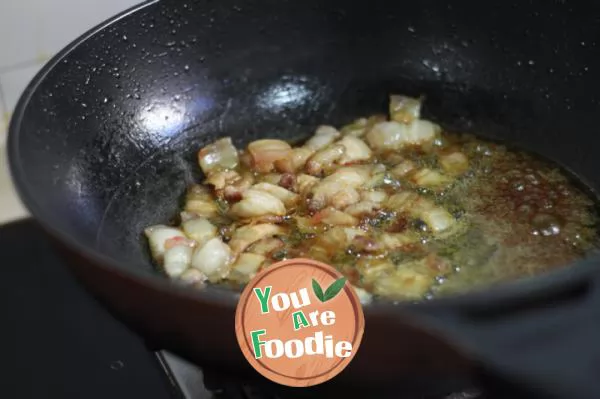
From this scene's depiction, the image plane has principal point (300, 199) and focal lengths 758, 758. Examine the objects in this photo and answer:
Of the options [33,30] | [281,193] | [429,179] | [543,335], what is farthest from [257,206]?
[33,30]

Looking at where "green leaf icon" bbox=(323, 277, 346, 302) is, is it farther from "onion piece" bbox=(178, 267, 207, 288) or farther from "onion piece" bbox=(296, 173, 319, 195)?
"onion piece" bbox=(296, 173, 319, 195)

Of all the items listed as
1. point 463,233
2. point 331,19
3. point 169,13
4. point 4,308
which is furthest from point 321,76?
point 4,308

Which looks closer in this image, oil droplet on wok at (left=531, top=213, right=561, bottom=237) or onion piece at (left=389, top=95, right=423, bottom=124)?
oil droplet on wok at (left=531, top=213, right=561, bottom=237)

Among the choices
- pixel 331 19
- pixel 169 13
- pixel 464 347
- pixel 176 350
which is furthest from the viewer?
pixel 331 19

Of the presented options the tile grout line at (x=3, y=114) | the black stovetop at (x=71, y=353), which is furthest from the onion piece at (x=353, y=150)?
the tile grout line at (x=3, y=114)

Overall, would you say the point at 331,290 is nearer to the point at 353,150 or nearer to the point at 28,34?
the point at 353,150

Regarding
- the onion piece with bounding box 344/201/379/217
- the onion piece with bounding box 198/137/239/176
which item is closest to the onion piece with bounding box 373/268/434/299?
the onion piece with bounding box 344/201/379/217

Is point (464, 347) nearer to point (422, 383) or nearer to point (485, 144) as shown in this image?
point (422, 383)
